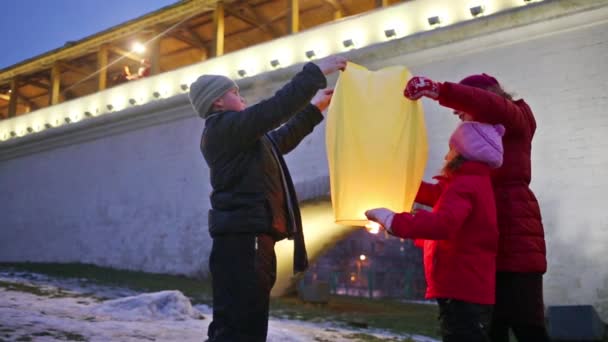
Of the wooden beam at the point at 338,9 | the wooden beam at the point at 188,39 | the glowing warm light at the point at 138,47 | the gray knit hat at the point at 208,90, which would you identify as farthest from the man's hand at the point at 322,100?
the glowing warm light at the point at 138,47

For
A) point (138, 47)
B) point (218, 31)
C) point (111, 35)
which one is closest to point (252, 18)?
point (218, 31)

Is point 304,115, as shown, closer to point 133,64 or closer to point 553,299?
point 553,299

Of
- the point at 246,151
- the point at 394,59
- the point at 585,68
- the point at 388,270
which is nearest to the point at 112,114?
the point at 394,59

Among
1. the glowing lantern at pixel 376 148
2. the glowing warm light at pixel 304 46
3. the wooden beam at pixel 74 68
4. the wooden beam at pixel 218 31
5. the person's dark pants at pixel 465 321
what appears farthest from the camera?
the wooden beam at pixel 74 68

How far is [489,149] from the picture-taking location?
218cm

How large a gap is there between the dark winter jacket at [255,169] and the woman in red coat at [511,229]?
0.49 m

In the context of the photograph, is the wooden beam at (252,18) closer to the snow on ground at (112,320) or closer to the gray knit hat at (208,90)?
the snow on ground at (112,320)

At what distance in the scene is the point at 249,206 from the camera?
224cm

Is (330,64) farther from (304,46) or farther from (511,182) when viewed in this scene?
(304,46)

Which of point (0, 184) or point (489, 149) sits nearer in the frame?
point (489, 149)

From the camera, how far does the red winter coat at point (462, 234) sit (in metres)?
2.06

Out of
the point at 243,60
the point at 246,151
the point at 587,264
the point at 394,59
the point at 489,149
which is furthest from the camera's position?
the point at 243,60

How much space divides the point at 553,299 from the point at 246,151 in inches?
→ 191

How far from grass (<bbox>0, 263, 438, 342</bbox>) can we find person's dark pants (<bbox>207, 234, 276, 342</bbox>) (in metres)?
3.18
